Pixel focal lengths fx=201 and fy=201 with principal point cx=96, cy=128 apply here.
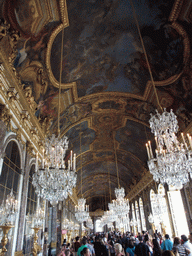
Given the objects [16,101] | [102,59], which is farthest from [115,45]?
[16,101]

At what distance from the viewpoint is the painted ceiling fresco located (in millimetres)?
7719

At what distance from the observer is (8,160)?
21.4ft

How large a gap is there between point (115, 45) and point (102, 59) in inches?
38.6

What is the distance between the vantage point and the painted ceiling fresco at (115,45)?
772 cm

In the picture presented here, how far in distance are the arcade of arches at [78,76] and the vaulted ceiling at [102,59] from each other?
4cm

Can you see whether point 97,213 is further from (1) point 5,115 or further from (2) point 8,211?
(1) point 5,115

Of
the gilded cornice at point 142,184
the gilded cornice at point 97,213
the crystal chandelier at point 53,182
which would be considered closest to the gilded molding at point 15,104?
the crystal chandelier at point 53,182

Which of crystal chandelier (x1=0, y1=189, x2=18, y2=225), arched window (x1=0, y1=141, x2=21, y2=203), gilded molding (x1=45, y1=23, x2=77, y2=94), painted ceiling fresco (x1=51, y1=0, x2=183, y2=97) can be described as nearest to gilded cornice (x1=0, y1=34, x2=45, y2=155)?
arched window (x1=0, y1=141, x2=21, y2=203)

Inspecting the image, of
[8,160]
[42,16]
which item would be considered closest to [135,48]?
[42,16]

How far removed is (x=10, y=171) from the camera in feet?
21.9

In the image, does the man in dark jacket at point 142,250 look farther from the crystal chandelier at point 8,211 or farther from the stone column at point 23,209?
the stone column at point 23,209

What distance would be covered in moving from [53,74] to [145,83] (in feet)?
16.4

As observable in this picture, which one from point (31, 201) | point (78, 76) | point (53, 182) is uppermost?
point (78, 76)

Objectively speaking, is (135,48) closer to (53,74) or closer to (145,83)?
(145,83)
